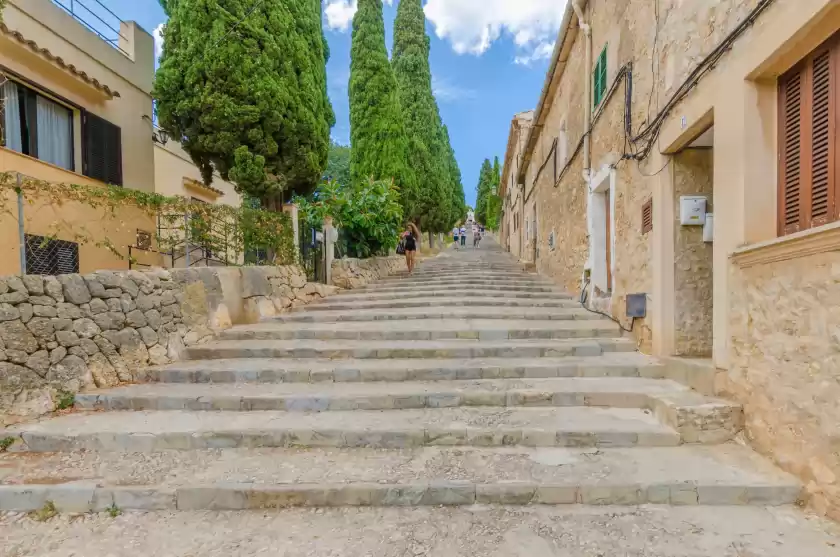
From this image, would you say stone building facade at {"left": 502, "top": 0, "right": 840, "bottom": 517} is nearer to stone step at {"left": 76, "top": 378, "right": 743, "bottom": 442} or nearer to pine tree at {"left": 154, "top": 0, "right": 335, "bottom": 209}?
stone step at {"left": 76, "top": 378, "right": 743, "bottom": 442}

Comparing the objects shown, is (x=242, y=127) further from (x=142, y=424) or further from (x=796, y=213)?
(x=796, y=213)

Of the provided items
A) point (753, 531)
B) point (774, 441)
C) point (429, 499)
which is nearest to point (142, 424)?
point (429, 499)

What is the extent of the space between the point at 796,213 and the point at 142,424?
5882 millimetres

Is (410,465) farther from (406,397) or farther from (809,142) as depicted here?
(809,142)

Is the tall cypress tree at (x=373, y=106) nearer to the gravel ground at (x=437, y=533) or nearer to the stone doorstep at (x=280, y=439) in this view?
the stone doorstep at (x=280, y=439)

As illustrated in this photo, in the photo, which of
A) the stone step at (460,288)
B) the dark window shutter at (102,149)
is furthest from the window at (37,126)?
the stone step at (460,288)

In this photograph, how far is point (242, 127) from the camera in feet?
24.2

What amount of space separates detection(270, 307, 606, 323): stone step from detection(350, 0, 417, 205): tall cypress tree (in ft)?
24.5

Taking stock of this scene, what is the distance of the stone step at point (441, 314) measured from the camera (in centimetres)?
703

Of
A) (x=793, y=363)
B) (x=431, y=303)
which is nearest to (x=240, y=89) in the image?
(x=431, y=303)

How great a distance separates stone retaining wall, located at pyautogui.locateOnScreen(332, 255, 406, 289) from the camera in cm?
1007

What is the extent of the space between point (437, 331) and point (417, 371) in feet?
4.75

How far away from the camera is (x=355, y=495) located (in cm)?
285

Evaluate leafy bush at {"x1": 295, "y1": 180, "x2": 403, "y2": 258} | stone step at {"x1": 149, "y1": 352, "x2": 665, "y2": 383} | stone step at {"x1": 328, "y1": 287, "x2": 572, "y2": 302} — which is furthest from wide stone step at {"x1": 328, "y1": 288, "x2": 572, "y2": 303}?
stone step at {"x1": 149, "y1": 352, "x2": 665, "y2": 383}
